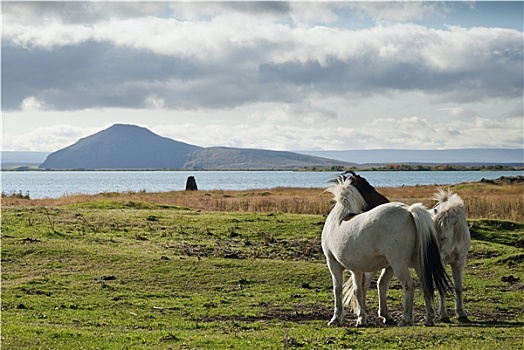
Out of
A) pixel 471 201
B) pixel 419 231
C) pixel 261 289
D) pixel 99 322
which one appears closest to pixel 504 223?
pixel 471 201

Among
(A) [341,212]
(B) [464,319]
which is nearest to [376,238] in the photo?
(A) [341,212]

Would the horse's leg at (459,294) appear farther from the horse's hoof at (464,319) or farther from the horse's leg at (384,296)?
the horse's leg at (384,296)

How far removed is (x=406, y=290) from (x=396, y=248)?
0.76 metres

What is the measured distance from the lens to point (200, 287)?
17031 mm

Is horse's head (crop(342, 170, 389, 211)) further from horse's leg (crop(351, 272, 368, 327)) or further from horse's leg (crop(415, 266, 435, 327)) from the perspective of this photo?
horse's leg (crop(415, 266, 435, 327))

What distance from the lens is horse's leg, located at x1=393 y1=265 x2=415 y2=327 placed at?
11.7 meters

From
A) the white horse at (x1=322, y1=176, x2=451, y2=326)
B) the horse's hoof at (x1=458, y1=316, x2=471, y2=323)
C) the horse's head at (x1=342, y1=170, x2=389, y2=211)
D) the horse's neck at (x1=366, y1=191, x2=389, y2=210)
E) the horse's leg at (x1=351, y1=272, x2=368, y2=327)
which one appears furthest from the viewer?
the horse's neck at (x1=366, y1=191, x2=389, y2=210)

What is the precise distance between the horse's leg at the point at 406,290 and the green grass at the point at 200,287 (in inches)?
24.5

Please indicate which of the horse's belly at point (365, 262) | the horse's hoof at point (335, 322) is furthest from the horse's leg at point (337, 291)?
the horse's belly at point (365, 262)

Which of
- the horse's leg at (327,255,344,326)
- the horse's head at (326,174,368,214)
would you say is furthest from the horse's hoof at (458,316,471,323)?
the horse's head at (326,174,368,214)

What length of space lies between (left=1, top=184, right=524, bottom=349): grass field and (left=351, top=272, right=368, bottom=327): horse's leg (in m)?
0.23

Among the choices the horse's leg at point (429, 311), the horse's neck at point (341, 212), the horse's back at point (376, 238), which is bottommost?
the horse's leg at point (429, 311)

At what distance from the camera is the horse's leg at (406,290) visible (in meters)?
11.7

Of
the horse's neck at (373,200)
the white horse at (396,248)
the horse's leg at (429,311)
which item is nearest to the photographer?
the white horse at (396,248)
